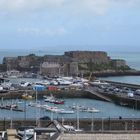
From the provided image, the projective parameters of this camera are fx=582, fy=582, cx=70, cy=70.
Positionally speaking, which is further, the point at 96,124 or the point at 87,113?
the point at 87,113

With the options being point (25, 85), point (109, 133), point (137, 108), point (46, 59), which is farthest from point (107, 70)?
point (109, 133)

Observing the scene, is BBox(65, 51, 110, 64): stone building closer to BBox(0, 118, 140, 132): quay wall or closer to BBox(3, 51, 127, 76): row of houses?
BBox(3, 51, 127, 76): row of houses

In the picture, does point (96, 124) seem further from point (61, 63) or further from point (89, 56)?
point (89, 56)

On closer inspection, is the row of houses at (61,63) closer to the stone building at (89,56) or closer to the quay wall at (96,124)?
the stone building at (89,56)

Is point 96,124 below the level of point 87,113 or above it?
above

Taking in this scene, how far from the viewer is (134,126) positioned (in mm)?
36312

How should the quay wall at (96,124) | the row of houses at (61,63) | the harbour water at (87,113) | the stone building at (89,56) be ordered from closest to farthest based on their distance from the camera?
the quay wall at (96,124) < the harbour water at (87,113) < the row of houses at (61,63) < the stone building at (89,56)

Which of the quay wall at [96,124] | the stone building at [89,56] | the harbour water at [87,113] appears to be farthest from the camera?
the stone building at [89,56]

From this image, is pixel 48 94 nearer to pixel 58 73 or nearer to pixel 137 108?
pixel 137 108

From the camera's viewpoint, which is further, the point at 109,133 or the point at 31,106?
the point at 31,106

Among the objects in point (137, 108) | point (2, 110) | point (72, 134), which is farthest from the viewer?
point (137, 108)

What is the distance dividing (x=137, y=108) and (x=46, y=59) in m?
46.1

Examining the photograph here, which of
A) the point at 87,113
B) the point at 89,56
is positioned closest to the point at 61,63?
the point at 89,56

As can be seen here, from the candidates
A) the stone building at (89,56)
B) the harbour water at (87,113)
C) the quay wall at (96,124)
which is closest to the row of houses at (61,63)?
the stone building at (89,56)
